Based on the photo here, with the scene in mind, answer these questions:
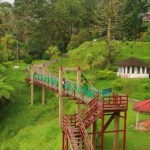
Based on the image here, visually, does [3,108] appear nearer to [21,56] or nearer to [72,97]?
[72,97]

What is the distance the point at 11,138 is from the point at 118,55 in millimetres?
34002

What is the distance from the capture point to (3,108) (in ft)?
163

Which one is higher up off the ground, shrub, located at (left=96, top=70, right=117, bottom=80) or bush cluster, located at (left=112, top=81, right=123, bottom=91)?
shrub, located at (left=96, top=70, right=117, bottom=80)

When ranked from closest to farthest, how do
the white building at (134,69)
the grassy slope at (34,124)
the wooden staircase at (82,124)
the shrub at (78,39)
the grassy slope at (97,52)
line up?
the wooden staircase at (82,124) → the grassy slope at (34,124) → the white building at (134,69) → the grassy slope at (97,52) → the shrub at (78,39)

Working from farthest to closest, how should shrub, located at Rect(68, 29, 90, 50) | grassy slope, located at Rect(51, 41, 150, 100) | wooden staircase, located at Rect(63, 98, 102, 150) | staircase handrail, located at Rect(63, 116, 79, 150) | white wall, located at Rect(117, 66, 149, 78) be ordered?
shrub, located at Rect(68, 29, 90, 50)
grassy slope, located at Rect(51, 41, 150, 100)
white wall, located at Rect(117, 66, 149, 78)
wooden staircase, located at Rect(63, 98, 102, 150)
staircase handrail, located at Rect(63, 116, 79, 150)

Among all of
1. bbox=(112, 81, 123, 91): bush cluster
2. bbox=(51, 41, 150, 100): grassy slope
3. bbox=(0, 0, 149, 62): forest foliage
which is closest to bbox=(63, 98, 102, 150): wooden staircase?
bbox=(112, 81, 123, 91): bush cluster

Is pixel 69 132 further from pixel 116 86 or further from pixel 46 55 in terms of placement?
pixel 46 55

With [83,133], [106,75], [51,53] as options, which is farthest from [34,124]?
[51,53]

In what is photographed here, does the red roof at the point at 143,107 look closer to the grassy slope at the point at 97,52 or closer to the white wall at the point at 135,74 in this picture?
the grassy slope at the point at 97,52

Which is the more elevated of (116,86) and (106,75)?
(106,75)

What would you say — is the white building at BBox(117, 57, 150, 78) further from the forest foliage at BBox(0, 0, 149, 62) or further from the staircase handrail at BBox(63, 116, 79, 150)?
the staircase handrail at BBox(63, 116, 79, 150)

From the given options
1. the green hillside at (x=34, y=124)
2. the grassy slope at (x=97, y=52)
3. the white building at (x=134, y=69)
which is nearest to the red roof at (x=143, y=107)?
the green hillside at (x=34, y=124)

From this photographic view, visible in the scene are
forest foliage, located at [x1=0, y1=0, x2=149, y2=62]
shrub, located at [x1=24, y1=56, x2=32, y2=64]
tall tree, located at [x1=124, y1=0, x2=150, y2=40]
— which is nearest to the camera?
shrub, located at [x1=24, y1=56, x2=32, y2=64]

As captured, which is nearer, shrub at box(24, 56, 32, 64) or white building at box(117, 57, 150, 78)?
white building at box(117, 57, 150, 78)
